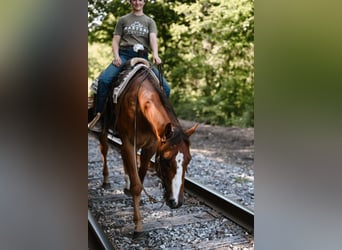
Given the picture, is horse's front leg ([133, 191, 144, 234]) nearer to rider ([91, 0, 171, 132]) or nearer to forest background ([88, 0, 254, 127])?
rider ([91, 0, 171, 132])

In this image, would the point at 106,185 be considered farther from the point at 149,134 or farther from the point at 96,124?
the point at 149,134

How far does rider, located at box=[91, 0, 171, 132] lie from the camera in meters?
2.15

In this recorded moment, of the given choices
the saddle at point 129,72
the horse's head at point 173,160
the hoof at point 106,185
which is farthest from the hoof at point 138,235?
the hoof at point 106,185

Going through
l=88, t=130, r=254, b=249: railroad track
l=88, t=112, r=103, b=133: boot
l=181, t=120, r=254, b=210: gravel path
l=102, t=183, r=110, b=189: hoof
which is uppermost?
l=88, t=112, r=103, b=133: boot

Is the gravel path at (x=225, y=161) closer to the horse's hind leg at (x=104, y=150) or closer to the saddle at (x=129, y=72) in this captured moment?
the horse's hind leg at (x=104, y=150)

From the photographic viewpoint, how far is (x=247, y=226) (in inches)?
99.7

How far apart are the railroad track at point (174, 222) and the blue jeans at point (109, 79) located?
1.24 ft

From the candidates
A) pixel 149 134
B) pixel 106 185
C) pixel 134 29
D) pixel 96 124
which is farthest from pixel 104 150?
pixel 134 29

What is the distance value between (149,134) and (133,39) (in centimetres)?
62

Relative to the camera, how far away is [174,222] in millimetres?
2545

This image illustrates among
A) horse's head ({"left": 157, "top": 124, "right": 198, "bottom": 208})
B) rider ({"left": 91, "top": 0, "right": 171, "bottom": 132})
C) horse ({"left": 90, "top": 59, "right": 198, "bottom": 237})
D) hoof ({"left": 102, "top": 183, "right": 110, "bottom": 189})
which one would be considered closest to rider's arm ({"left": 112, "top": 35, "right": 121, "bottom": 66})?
rider ({"left": 91, "top": 0, "right": 171, "bottom": 132})
